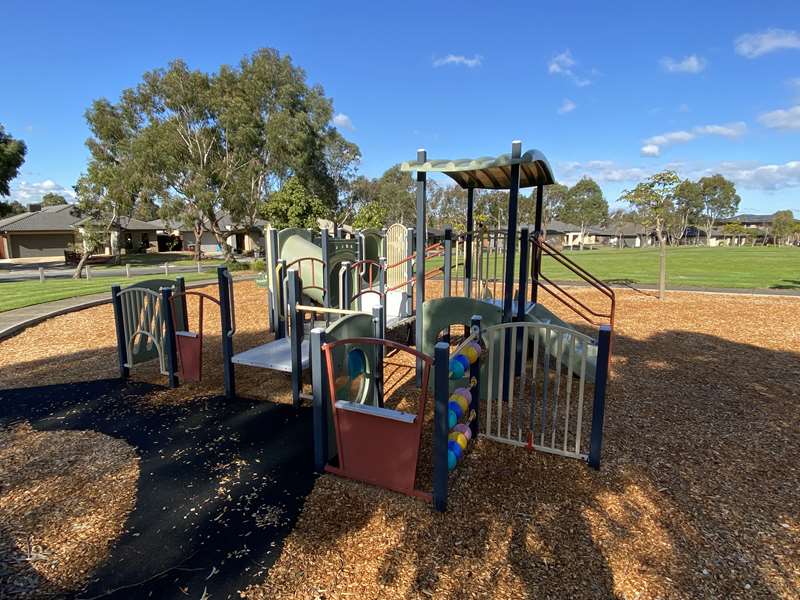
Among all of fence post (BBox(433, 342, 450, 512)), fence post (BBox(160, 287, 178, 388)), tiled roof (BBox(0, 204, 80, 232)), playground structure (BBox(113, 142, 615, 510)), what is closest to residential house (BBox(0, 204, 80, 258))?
tiled roof (BBox(0, 204, 80, 232))

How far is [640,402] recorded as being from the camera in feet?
17.2

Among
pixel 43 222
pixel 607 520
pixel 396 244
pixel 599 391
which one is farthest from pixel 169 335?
pixel 43 222

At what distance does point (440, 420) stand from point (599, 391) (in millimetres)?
1402

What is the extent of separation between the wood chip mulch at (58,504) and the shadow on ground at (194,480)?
0.13 m

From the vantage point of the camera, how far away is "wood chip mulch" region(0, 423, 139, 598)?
8.70 ft

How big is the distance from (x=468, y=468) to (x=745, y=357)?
6092mm

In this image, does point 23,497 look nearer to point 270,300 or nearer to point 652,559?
point 652,559

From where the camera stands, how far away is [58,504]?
3.31m

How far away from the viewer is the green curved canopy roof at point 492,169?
188 inches

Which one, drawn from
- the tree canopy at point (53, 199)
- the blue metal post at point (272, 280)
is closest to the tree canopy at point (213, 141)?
the blue metal post at point (272, 280)

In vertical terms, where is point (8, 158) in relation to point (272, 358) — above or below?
above

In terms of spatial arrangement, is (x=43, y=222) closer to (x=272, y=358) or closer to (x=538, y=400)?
(x=272, y=358)

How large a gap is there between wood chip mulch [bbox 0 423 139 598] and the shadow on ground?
0.13 meters

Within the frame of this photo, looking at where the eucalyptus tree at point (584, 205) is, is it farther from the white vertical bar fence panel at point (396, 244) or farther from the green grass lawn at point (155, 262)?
the white vertical bar fence panel at point (396, 244)
